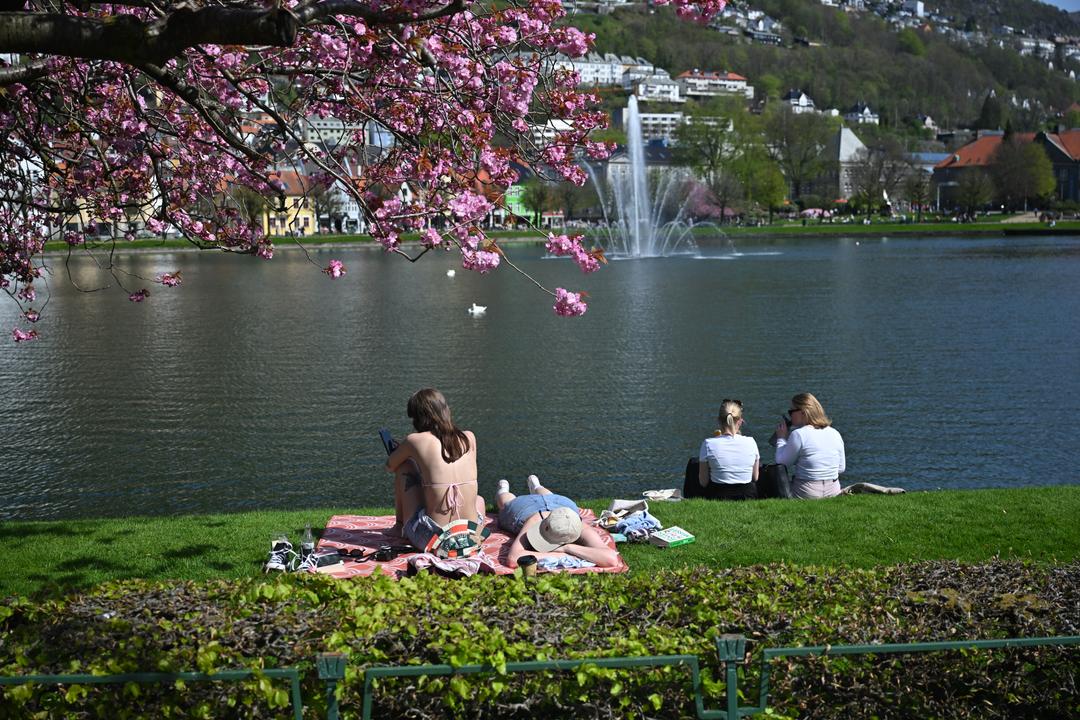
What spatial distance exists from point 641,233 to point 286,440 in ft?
215

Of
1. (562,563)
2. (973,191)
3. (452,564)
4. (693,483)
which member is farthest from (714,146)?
(452,564)

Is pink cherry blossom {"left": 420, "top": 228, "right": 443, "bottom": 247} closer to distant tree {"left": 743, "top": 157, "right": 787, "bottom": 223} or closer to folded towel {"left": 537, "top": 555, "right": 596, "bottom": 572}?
folded towel {"left": 537, "top": 555, "right": 596, "bottom": 572}

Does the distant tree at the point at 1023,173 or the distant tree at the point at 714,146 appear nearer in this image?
the distant tree at the point at 714,146

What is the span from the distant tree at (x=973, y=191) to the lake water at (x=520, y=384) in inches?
2930

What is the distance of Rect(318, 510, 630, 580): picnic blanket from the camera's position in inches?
306

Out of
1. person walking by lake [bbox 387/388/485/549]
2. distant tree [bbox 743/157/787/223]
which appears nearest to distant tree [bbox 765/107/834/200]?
distant tree [bbox 743/157/787/223]

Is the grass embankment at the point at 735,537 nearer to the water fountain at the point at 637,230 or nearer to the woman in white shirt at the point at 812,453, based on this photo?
the woman in white shirt at the point at 812,453

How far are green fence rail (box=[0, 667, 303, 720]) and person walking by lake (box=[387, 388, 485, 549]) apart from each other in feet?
12.9

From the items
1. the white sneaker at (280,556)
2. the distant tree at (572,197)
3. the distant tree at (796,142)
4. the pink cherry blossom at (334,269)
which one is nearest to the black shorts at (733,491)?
the pink cherry blossom at (334,269)

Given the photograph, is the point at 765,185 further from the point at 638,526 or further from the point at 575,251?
the point at 575,251

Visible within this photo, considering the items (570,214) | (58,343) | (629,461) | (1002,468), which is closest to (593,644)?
(629,461)

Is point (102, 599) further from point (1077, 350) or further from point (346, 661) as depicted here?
point (1077, 350)

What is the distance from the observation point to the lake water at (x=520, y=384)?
1464cm

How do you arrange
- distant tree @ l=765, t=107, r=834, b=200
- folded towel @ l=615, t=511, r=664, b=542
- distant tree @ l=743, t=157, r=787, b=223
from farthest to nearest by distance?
distant tree @ l=765, t=107, r=834, b=200, distant tree @ l=743, t=157, r=787, b=223, folded towel @ l=615, t=511, r=664, b=542
